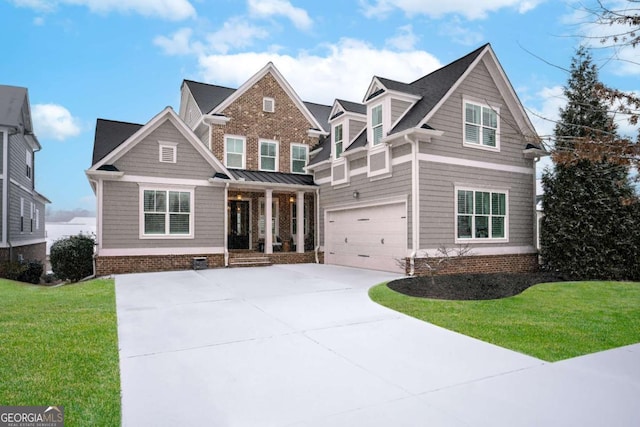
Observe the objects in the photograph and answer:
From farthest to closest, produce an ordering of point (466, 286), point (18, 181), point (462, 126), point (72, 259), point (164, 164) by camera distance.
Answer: point (18, 181)
point (164, 164)
point (72, 259)
point (462, 126)
point (466, 286)

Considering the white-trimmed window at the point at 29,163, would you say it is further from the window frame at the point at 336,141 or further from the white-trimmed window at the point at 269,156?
the window frame at the point at 336,141

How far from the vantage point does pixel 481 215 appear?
535 inches

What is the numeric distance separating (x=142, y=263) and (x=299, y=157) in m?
8.49

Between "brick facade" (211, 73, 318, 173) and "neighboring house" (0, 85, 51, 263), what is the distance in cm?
828

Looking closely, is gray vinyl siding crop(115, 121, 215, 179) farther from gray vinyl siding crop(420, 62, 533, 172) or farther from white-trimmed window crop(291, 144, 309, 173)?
gray vinyl siding crop(420, 62, 533, 172)

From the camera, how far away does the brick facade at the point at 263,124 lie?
17516mm

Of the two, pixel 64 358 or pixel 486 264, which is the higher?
pixel 486 264

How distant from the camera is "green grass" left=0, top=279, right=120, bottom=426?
3.52m

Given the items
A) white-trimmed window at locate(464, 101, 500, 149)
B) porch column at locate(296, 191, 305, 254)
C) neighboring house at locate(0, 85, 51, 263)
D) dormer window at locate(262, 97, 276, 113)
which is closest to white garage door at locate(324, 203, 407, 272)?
porch column at locate(296, 191, 305, 254)

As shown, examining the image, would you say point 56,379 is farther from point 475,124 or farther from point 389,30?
point 389,30

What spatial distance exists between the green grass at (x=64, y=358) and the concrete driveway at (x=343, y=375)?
0.64 ft

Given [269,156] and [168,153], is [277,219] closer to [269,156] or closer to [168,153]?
[269,156]

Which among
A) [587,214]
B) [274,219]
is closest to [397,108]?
[587,214]

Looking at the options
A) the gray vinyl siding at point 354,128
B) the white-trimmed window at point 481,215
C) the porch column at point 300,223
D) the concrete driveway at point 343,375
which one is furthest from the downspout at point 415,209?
the porch column at point 300,223
